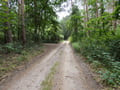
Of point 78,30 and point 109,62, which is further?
point 78,30

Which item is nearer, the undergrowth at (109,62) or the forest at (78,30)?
the undergrowth at (109,62)

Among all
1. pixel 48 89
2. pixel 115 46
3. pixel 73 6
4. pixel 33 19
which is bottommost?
pixel 48 89

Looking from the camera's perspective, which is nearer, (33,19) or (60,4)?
(33,19)

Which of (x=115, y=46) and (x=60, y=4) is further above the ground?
(x=60, y=4)

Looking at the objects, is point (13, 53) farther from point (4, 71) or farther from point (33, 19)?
point (33, 19)

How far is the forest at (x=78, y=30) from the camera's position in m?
4.08

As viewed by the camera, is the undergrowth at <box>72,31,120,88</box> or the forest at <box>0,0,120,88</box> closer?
the undergrowth at <box>72,31,120,88</box>

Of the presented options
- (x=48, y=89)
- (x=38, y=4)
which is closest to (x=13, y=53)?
(x=48, y=89)

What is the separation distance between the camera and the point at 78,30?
9.85 meters

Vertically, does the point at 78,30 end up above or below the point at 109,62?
above

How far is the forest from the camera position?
4082 millimetres

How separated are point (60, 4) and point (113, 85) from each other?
15.1 meters

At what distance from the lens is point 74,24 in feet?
30.5

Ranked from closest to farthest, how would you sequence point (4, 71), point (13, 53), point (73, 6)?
point (4, 71) < point (13, 53) < point (73, 6)
